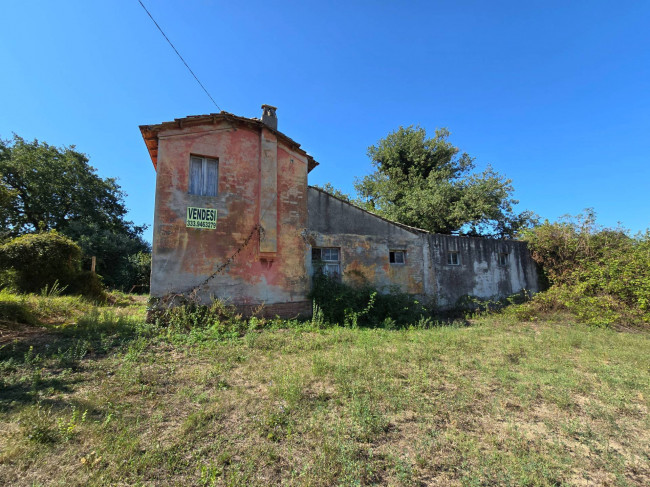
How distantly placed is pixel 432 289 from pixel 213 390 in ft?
32.6

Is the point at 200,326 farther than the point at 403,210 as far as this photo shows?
No

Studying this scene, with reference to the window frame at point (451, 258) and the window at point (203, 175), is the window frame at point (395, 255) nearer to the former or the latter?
the window frame at point (451, 258)

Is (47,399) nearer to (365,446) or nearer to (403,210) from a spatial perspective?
(365,446)

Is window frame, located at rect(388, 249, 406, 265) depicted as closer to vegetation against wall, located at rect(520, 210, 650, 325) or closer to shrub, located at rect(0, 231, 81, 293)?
vegetation against wall, located at rect(520, 210, 650, 325)

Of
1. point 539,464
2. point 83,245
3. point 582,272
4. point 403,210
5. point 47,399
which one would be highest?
point 403,210

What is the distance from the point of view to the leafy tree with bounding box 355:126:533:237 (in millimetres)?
18922

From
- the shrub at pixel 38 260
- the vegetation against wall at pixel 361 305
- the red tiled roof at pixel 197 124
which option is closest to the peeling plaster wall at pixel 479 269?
the vegetation against wall at pixel 361 305

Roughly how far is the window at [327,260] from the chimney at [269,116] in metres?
4.58

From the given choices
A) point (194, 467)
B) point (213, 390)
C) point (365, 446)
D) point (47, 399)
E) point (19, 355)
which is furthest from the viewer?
point (19, 355)

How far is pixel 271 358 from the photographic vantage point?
18.8 feet

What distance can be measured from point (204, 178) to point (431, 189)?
15.7 metres

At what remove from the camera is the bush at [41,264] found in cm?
1062

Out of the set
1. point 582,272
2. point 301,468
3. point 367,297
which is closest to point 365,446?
point 301,468

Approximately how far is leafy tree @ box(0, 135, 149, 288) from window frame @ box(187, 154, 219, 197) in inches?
606
